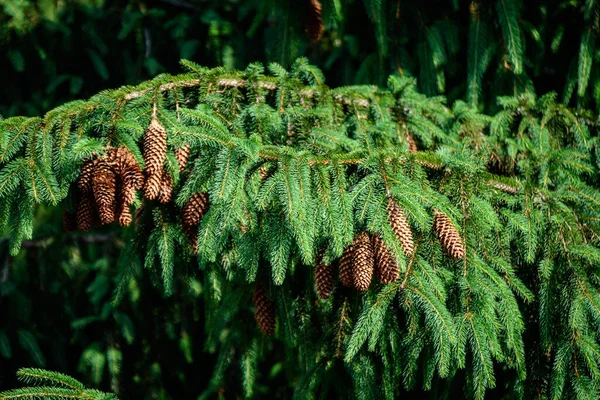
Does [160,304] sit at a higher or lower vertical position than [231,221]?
lower

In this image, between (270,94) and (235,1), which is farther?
(235,1)

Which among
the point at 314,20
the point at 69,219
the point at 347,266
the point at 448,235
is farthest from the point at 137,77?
the point at 448,235

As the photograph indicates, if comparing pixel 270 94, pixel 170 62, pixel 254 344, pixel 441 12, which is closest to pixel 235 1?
pixel 170 62

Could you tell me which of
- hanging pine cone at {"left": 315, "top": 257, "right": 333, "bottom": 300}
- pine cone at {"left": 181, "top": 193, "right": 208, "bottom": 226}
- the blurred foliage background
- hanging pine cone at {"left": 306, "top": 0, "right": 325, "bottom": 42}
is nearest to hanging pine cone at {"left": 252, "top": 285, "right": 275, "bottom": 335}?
hanging pine cone at {"left": 315, "top": 257, "right": 333, "bottom": 300}

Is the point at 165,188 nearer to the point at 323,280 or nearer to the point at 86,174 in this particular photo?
the point at 86,174

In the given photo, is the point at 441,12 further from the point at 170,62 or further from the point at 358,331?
the point at 358,331
